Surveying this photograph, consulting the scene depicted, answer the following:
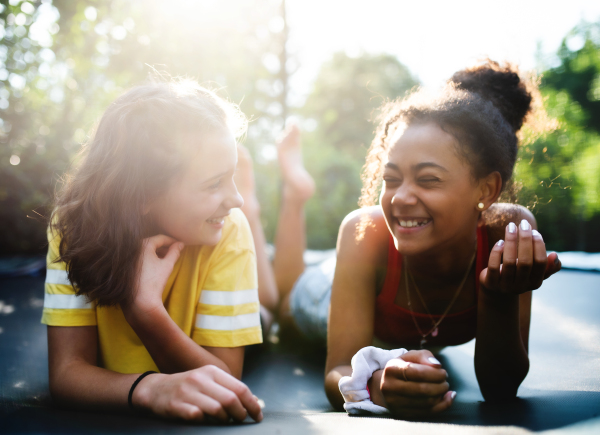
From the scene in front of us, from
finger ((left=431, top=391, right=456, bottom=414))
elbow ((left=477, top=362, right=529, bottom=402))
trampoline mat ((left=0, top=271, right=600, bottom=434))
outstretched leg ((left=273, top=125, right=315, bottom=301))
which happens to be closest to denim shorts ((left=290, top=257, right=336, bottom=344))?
trampoline mat ((left=0, top=271, right=600, bottom=434))

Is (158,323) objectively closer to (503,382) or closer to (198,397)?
(198,397)

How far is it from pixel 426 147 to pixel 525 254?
304mm

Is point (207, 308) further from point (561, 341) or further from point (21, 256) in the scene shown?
point (21, 256)

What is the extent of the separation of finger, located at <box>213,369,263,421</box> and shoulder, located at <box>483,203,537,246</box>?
2.43 ft

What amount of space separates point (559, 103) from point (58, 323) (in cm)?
249

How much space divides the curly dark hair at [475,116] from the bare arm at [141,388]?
0.66 m

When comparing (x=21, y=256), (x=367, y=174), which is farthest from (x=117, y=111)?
(x=21, y=256)

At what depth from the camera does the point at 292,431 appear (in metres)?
0.71

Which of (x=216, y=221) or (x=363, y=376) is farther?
(x=216, y=221)

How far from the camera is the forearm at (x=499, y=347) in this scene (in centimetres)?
86

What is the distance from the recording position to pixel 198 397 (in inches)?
27.1

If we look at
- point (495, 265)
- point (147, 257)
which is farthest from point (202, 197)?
point (495, 265)

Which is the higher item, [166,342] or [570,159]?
[570,159]

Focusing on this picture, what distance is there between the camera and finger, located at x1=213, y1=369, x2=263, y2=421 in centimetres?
71
